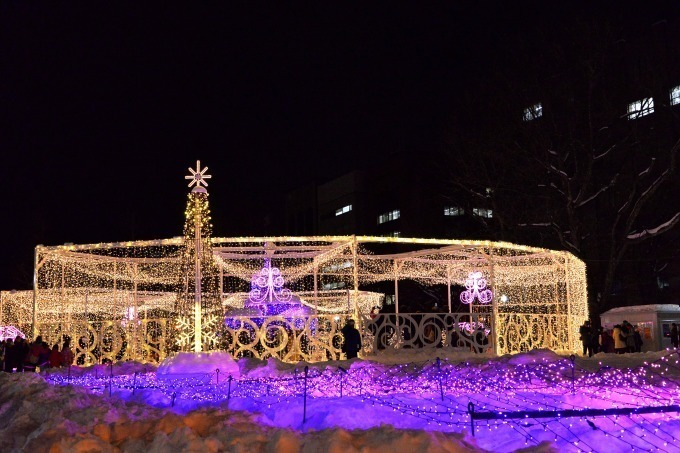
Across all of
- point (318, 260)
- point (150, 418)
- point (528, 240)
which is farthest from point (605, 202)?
point (150, 418)

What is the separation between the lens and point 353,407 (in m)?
9.31

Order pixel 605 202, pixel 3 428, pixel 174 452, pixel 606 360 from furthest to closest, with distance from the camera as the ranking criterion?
pixel 605 202, pixel 606 360, pixel 3 428, pixel 174 452

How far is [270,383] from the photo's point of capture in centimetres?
1074

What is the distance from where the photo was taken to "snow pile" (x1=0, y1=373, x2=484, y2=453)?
6.27 meters

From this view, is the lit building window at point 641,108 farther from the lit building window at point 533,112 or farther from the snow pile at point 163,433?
the snow pile at point 163,433

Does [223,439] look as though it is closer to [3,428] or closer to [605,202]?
[3,428]

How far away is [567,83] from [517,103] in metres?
1.87

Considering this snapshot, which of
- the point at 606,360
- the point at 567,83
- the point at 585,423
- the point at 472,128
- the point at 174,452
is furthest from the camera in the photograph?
the point at 472,128

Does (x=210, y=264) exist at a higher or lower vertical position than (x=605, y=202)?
lower

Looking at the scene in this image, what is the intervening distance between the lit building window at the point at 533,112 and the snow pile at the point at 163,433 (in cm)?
2206

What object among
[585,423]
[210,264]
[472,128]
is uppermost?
[472,128]

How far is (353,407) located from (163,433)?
3147mm

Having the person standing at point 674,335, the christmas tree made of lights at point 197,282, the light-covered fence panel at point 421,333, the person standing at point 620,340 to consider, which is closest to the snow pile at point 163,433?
the christmas tree made of lights at point 197,282

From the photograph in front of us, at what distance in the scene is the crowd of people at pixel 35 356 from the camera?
16016 mm
